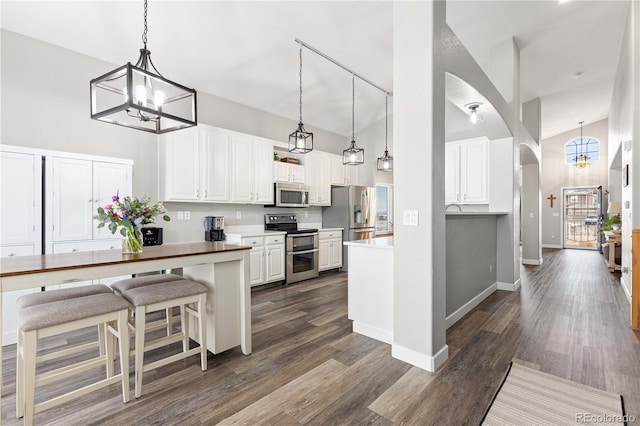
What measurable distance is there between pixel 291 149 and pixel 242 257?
204 cm

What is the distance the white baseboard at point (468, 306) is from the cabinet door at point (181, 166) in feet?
11.2

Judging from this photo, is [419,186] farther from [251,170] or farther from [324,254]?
[324,254]

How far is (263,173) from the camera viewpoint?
4.84 metres

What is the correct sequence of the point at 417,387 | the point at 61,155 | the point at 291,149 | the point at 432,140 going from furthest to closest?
the point at 291,149
the point at 61,155
the point at 432,140
the point at 417,387

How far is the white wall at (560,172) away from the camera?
30.4ft

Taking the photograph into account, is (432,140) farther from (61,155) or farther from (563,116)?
(563,116)

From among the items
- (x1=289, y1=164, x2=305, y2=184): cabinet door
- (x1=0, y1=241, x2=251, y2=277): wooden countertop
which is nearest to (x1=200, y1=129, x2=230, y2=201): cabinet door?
(x1=289, y1=164, x2=305, y2=184): cabinet door

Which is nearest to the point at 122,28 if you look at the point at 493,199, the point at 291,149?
the point at 291,149

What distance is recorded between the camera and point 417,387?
204 centimetres

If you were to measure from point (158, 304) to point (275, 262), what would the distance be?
2713 mm

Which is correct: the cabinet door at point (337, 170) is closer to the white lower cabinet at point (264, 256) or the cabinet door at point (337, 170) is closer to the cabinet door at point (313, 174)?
the cabinet door at point (313, 174)

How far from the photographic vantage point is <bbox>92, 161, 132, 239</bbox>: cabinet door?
3158 millimetres

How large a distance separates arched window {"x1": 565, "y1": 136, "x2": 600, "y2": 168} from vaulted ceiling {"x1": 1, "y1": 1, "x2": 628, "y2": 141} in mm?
4144

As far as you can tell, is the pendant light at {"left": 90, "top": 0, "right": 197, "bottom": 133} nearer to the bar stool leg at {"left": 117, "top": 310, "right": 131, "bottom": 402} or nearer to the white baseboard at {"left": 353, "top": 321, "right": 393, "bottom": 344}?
the bar stool leg at {"left": 117, "top": 310, "right": 131, "bottom": 402}
